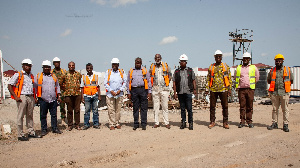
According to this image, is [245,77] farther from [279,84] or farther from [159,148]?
[159,148]

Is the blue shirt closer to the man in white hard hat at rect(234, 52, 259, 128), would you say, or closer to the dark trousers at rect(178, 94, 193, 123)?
the dark trousers at rect(178, 94, 193, 123)

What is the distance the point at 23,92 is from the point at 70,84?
1.40 meters

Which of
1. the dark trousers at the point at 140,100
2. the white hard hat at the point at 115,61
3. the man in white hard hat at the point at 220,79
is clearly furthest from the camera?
the white hard hat at the point at 115,61

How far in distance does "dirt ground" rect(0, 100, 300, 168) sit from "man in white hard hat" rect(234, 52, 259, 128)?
521 millimetres

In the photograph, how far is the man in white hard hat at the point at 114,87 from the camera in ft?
24.2

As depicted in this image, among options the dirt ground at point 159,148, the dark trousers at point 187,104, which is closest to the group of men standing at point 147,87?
the dark trousers at point 187,104

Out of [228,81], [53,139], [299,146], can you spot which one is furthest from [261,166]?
[53,139]

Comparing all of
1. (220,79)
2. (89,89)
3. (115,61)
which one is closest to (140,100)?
(115,61)

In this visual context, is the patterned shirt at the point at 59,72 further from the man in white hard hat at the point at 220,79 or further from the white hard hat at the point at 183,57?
the man in white hard hat at the point at 220,79

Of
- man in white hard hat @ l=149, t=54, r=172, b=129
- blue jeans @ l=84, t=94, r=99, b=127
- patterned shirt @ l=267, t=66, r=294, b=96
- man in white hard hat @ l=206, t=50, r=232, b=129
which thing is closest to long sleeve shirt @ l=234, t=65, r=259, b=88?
man in white hard hat @ l=206, t=50, r=232, b=129

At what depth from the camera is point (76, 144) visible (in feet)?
18.9

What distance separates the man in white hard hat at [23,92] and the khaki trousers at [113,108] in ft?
6.80

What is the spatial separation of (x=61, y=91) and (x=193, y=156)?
4.74 metres

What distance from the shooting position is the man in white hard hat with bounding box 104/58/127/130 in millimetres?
7363
